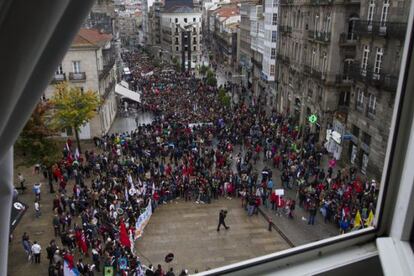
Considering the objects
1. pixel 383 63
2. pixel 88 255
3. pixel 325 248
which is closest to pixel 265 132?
pixel 383 63

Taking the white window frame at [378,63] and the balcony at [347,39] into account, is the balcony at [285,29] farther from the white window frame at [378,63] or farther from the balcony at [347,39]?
the white window frame at [378,63]

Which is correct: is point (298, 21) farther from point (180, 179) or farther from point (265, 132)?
point (180, 179)

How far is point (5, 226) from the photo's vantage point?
5.18ft

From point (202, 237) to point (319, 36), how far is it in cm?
1653

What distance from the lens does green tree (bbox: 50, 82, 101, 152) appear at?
70.3ft

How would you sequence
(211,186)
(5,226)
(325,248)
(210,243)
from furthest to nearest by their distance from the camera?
(211,186) → (210,243) → (325,248) → (5,226)

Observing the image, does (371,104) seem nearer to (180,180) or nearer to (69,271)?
(180,180)

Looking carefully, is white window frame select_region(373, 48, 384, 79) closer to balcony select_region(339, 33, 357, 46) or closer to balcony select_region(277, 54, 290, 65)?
balcony select_region(339, 33, 357, 46)

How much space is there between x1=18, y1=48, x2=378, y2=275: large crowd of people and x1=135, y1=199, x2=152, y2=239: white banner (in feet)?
0.76

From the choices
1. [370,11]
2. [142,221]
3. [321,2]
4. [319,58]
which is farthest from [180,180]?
[321,2]

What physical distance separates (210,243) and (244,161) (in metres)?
6.72

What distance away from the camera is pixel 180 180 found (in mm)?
16578

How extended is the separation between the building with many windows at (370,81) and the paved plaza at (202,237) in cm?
609

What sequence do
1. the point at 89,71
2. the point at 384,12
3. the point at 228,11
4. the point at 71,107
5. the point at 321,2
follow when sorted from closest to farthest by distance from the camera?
the point at 384,12 → the point at 71,107 → the point at 89,71 → the point at 321,2 → the point at 228,11
